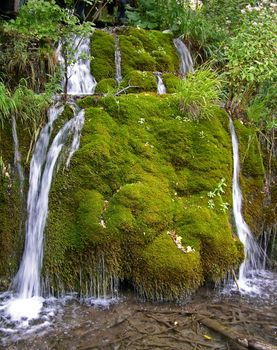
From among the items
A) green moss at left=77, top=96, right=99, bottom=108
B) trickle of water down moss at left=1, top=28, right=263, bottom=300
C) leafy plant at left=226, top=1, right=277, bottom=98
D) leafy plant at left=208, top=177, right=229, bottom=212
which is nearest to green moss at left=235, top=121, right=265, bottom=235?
trickle of water down moss at left=1, top=28, right=263, bottom=300

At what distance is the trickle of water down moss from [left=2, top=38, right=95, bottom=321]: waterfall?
118 mm

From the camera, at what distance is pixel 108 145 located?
16.5 ft

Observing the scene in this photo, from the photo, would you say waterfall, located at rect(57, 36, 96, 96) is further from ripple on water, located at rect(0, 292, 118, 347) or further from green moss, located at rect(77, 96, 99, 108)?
ripple on water, located at rect(0, 292, 118, 347)

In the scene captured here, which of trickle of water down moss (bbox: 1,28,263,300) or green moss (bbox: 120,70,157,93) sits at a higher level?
green moss (bbox: 120,70,157,93)

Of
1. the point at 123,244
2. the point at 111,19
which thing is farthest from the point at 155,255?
the point at 111,19

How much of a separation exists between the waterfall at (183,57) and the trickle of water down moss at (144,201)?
8.00ft

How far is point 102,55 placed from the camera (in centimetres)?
733

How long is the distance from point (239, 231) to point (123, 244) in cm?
170

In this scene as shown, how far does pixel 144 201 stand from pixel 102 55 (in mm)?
3725

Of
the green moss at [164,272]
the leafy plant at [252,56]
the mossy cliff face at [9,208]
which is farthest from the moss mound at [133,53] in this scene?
the green moss at [164,272]

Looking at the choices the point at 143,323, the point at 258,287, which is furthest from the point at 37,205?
the point at 258,287

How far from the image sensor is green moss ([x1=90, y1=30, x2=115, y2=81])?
7.14 m

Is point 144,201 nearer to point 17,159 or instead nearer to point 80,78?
point 17,159

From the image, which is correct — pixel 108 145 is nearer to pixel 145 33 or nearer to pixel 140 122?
pixel 140 122
